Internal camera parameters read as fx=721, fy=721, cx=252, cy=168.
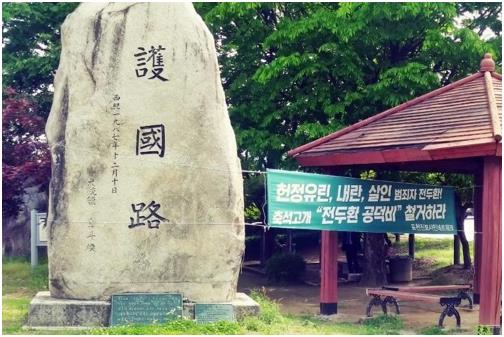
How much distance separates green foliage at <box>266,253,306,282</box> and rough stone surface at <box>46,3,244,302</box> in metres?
7.17

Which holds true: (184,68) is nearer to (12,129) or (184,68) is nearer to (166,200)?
(166,200)

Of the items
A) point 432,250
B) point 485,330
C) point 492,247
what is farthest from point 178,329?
point 432,250

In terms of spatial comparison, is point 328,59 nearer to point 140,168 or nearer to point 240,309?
point 140,168

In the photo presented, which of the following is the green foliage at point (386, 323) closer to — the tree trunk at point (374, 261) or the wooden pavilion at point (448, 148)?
the wooden pavilion at point (448, 148)

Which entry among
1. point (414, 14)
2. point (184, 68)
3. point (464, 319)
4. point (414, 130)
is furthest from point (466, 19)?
point (184, 68)

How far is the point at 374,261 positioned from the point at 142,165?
8377 mm

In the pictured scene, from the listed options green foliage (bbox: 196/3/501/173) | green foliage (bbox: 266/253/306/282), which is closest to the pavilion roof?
green foliage (bbox: 196/3/501/173)

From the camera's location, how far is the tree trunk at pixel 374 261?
1652cm

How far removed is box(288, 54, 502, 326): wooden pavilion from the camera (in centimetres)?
945

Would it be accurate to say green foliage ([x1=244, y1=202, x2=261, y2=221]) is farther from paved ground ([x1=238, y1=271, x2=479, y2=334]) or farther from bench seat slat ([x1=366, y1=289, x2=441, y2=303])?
bench seat slat ([x1=366, y1=289, x2=441, y2=303])

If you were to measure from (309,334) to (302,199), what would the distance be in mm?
1913

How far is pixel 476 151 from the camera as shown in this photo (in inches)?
372

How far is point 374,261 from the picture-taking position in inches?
654

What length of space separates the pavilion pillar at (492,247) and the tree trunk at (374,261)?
6.93 metres
